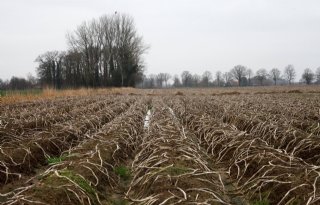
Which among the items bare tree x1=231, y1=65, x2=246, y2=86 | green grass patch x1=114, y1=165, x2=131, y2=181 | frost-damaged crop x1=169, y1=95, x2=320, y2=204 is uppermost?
bare tree x1=231, y1=65, x2=246, y2=86

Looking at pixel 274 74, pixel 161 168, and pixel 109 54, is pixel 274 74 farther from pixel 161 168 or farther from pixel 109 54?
pixel 161 168

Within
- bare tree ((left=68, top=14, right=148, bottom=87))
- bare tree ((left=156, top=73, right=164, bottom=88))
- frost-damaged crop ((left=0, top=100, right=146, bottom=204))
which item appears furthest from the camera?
bare tree ((left=156, top=73, right=164, bottom=88))

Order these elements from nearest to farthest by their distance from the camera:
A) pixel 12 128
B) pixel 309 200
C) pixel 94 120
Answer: pixel 309 200, pixel 12 128, pixel 94 120

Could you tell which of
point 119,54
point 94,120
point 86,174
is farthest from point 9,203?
point 119,54

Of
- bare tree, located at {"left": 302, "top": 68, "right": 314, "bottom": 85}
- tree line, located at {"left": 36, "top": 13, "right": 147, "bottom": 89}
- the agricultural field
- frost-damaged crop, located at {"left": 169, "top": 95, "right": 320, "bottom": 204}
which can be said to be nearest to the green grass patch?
the agricultural field

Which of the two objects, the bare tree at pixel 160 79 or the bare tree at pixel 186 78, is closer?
the bare tree at pixel 186 78

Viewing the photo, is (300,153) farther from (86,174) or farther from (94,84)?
(94,84)

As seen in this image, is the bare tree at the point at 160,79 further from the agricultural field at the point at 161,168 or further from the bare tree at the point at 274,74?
the agricultural field at the point at 161,168

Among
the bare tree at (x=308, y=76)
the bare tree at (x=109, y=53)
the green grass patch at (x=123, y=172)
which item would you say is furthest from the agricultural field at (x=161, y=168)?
the bare tree at (x=308, y=76)

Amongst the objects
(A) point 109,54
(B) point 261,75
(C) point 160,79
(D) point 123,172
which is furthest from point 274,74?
(D) point 123,172

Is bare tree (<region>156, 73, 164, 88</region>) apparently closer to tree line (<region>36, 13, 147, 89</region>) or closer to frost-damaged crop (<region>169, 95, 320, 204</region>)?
tree line (<region>36, 13, 147, 89</region>)

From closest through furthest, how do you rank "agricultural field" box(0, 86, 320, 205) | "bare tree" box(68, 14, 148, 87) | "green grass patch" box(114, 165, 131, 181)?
"agricultural field" box(0, 86, 320, 205)
"green grass patch" box(114, 165, 131, 181)
"bare tree" box(68, 14, 148, 87)

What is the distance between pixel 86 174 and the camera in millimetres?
5348

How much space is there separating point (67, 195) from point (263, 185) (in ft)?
7.92
